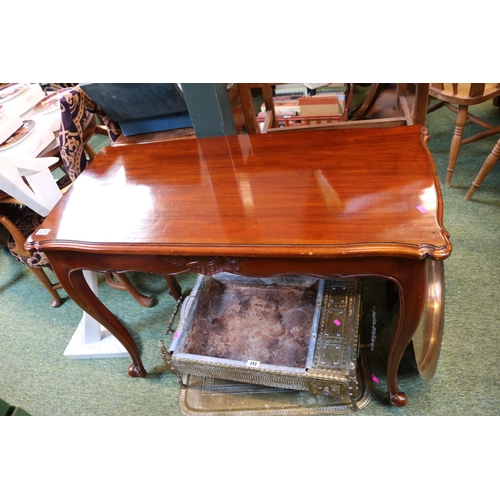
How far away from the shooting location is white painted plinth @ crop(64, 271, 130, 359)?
1.65 meters

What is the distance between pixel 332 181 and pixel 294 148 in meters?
0.23

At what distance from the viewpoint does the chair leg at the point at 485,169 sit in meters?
1.81

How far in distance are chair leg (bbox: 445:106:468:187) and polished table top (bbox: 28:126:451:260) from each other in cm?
94

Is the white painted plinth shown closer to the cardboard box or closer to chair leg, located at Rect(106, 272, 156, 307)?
chair leg, located at Rect(106, 272, 156, 307)

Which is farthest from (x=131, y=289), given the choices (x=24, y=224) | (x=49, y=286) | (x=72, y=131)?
(x=72, y=131)

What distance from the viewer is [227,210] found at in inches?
40.3

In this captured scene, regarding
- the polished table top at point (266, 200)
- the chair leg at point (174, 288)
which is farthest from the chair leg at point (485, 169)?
the chair leg at point (174, 288)

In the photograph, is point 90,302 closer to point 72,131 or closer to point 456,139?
point 72,131

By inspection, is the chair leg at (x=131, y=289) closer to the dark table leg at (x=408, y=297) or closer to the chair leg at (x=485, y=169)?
the dark table leg at (x=408, y=297)

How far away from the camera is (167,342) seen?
166cm

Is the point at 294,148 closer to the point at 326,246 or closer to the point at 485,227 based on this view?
the point at 326,246

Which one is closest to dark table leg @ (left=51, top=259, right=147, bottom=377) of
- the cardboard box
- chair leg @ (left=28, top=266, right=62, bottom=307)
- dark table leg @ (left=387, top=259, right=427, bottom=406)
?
chair leg @ (left=28, top=266, right=62, bottom=307)

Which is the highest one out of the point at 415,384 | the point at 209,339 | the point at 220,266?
the point at 220,266

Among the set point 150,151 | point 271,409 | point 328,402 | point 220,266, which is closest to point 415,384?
point 328,402
